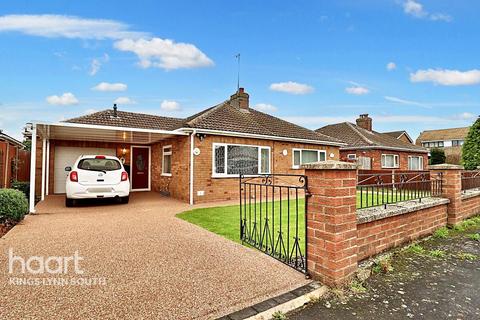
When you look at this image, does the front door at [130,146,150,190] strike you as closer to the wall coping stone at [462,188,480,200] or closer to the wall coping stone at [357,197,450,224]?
the wall coping stone at [357,197,450,224]

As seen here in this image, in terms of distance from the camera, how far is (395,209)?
4430 millimetres

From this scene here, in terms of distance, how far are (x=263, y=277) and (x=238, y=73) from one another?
14.7 meters

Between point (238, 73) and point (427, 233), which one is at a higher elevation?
point (238, 73)

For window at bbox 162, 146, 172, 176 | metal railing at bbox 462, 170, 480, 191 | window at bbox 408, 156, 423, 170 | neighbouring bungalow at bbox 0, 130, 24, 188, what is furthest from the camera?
window at bbox 408, 156, 423, 170

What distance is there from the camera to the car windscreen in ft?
26.9

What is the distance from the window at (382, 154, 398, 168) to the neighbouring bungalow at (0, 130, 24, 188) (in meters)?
24.1

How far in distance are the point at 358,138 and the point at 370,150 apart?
174 cm

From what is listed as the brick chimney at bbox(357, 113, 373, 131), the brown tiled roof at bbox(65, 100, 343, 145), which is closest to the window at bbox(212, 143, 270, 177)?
the brown tiled roof at bbox(65, 100, 343, 145)

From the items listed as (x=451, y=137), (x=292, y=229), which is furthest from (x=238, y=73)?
(x=451, y=137)

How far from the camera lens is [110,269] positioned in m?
3.51

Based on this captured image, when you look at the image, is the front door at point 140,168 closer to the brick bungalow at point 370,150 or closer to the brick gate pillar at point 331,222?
the brick gate pillar at point 331,222

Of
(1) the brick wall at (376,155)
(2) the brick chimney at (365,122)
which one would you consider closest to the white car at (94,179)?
(1) the brick wall at (376,155)

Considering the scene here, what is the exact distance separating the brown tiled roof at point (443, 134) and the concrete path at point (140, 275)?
169ft

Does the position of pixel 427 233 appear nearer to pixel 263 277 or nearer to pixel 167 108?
pixel 263 277
